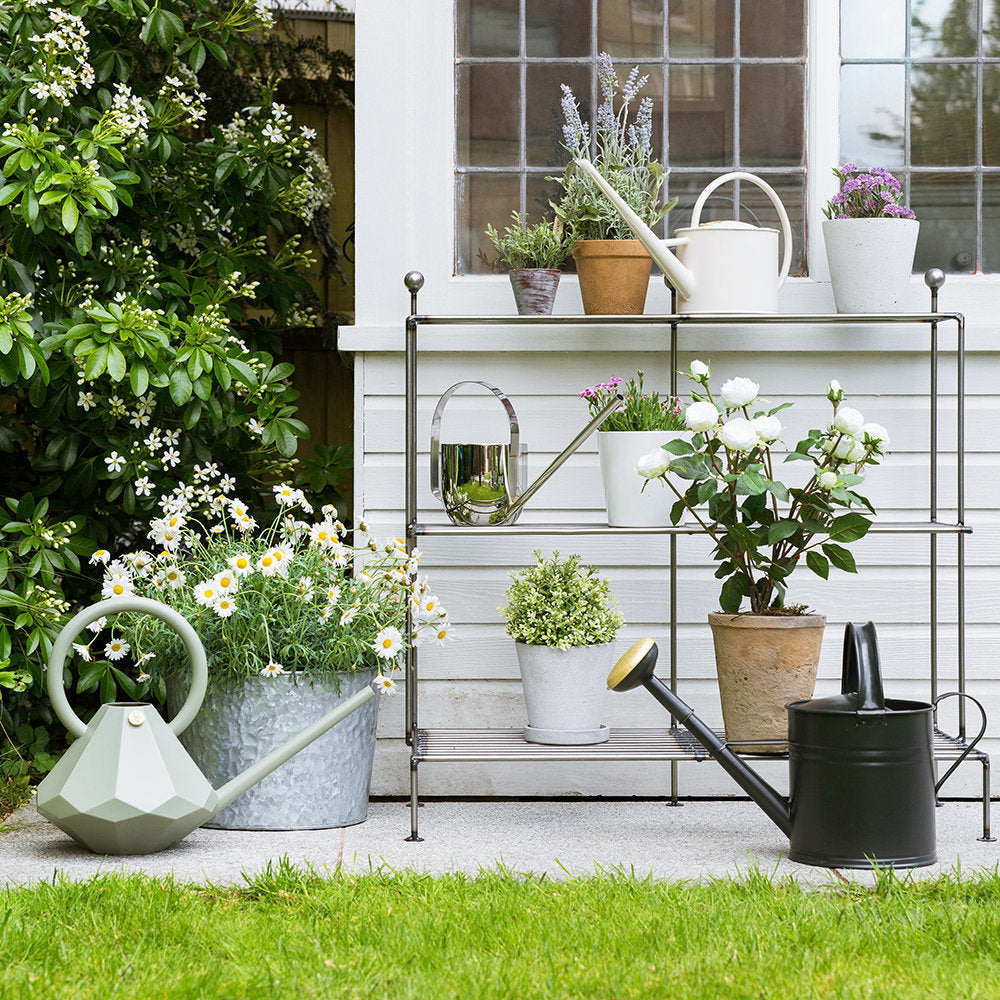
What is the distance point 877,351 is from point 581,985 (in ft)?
5.76

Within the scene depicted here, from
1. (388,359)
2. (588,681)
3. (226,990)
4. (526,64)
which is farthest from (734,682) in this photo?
(526,64)

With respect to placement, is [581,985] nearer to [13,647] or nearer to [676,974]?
[676,974]

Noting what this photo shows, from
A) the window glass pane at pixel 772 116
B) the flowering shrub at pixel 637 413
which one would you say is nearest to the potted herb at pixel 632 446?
the flowering shrub at pixel 637 413

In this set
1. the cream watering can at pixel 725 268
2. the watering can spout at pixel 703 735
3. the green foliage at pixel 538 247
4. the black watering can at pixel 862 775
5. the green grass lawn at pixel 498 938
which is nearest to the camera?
the green grass lawn at pixel 498 938

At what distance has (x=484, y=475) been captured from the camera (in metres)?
2.55

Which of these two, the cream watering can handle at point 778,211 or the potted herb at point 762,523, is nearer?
the potted herb at point 762,523

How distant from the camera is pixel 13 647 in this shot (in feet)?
9.01

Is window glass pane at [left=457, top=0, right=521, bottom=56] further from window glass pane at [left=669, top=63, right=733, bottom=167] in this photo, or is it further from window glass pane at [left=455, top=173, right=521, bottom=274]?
window glass pane at [left=669, top=63, right=733, bottom=167]

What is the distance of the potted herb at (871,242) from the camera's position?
8.82 feet

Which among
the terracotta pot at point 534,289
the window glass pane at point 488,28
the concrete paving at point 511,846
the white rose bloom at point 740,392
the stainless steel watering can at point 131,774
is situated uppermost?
the window glass pane at point 488,28

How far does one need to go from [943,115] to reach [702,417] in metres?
1.20

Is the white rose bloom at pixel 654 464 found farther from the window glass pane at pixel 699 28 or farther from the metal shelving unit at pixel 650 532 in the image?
the window glass pane at pixel 699 28

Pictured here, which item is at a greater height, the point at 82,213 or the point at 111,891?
the point at 82,213

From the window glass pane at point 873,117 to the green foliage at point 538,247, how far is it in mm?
728
